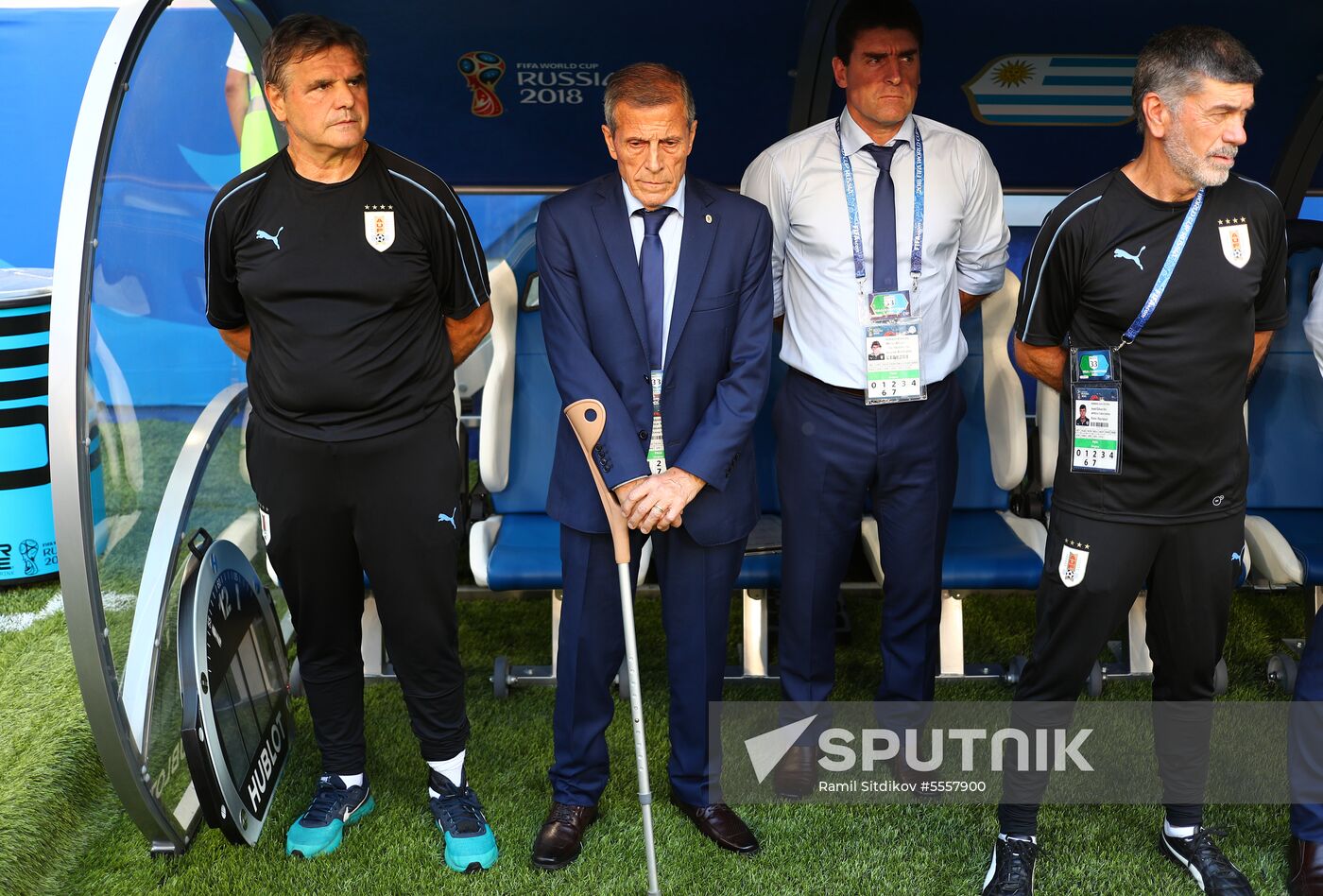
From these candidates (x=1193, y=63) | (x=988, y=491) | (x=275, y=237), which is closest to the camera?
(x=1193, y=63)

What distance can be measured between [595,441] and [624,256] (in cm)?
44

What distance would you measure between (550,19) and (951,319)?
169 centimetres

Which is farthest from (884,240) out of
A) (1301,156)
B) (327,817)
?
(1301,156)

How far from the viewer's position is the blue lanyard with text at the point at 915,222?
317 centimetres

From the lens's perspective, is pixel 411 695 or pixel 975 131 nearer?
pixel 411 695

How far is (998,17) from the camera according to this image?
Answer: 4012 millimetres

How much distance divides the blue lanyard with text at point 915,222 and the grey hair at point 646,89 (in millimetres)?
545

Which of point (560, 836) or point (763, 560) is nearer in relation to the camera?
point (560, 836)

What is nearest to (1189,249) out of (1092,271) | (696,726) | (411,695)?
(1092,271)

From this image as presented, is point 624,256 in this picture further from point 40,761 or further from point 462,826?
point 40,761

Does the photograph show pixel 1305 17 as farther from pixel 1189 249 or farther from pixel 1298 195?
pixel 1189 249

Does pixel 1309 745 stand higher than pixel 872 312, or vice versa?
pixel 872 312

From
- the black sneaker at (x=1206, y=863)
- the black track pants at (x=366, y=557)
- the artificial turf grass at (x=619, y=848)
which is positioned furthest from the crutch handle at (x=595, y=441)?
the black sneaker at (x=1206, y=863)

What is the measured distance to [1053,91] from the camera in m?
4.27
